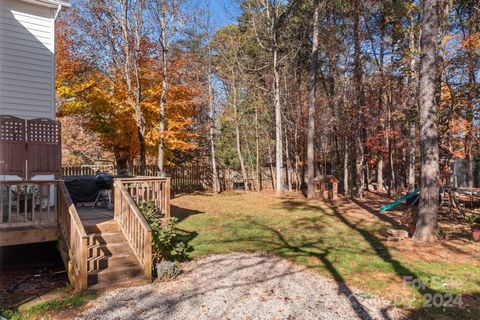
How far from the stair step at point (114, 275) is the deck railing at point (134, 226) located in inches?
6.1

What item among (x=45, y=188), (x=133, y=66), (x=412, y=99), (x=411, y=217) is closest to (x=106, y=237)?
(x=45, y=188)

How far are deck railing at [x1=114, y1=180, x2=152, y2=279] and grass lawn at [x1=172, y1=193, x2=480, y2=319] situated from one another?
148cm

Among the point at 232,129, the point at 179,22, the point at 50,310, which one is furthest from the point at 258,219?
the point at 232,129

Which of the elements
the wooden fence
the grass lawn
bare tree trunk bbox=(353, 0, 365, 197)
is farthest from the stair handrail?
bare tree trunk bbox=(353, 0, 365, 197)

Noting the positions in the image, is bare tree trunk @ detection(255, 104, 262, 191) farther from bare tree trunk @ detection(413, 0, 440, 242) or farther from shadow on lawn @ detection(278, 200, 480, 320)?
bare tree trunk @ detection(413, 0, 440, 242)

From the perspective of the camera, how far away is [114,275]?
5.14m

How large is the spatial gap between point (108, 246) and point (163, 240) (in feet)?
3.00

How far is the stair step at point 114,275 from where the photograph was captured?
16.5ft

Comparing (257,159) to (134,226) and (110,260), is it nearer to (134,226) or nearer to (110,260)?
(134,226)

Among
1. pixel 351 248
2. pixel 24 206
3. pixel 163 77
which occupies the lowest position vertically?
pixel 351 248

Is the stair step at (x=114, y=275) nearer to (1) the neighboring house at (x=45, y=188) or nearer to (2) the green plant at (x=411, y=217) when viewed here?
(1) the neighboring house at (x=45, y=188)

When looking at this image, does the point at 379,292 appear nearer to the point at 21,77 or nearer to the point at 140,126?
the point at 21,77

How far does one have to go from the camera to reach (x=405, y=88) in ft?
48.3

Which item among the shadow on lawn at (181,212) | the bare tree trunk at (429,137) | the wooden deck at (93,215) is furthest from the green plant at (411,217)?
the wooden deck at (93,215)
